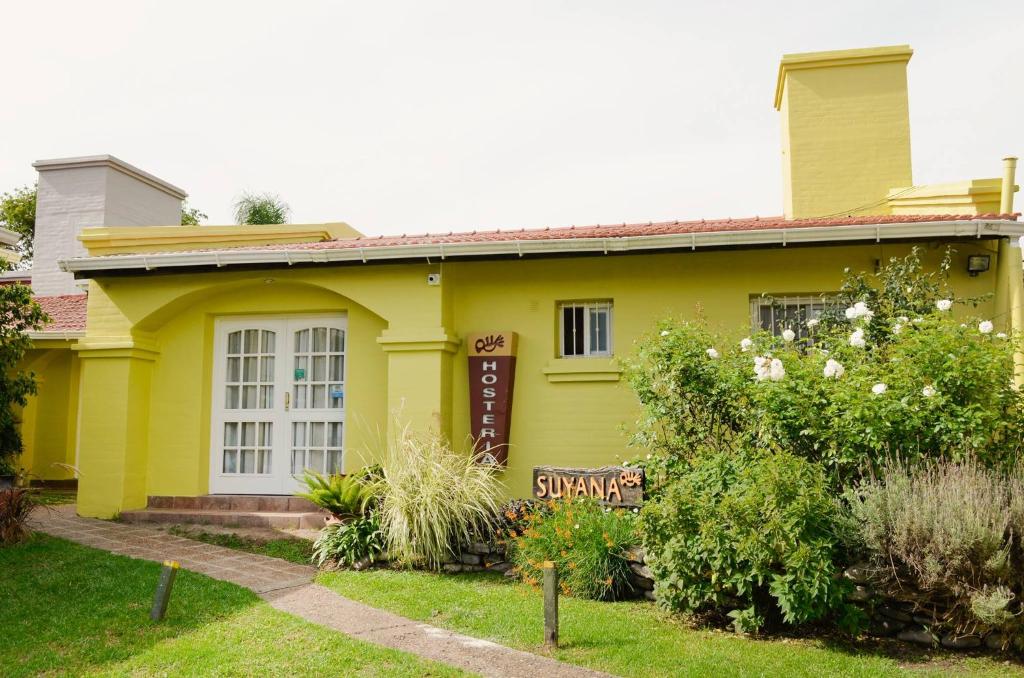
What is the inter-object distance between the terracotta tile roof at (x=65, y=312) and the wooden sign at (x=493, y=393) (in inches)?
278

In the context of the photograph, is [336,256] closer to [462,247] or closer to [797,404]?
[462,247]

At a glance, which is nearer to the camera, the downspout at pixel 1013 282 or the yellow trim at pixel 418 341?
the downspout at pixel 1013 282

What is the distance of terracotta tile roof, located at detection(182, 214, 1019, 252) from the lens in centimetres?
844

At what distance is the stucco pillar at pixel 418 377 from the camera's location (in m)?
8.83

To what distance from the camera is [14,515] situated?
7949mm

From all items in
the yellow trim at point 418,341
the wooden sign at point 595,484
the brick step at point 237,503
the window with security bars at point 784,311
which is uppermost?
the window with security bars at point 784,311

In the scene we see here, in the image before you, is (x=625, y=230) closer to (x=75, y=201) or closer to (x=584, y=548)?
(x=584, y=548)

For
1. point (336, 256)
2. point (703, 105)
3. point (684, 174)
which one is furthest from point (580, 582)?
point (684, 174)

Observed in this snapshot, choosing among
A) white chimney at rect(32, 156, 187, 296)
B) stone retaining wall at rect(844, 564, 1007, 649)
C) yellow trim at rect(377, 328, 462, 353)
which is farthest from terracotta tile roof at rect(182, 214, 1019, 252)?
white chimney at rect(32, 156, 187, 296)

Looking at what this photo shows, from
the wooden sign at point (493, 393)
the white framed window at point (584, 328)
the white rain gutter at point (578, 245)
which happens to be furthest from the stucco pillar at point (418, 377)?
the white framed window at point (584, 328)

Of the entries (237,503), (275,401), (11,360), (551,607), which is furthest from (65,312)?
(551,607)

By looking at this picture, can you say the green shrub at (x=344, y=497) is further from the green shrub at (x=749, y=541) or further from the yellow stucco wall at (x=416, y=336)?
the green shrub at (x=749, y=541)

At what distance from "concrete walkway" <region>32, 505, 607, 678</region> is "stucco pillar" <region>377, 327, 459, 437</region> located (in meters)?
2.15

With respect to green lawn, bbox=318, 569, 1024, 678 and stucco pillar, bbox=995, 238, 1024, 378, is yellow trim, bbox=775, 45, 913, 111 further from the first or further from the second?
green lawn, bbox=318, 569, 1024, 678
